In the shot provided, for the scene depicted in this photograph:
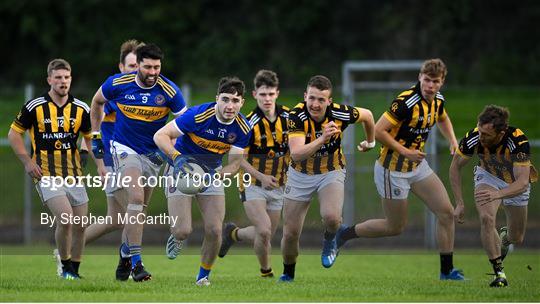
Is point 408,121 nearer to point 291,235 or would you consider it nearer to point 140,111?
point 291,235

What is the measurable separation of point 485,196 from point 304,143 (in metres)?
1.82

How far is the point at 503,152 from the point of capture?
11.7 meters

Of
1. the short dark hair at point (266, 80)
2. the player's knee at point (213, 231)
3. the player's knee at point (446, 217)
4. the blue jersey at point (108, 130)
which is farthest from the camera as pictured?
the blue jersey at point (108, 130)

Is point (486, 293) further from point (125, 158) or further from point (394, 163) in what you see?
point (125, 158)

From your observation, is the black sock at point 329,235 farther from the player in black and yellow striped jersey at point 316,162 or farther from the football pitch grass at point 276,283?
the football pitch grass at point 276,283

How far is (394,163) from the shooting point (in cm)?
1215

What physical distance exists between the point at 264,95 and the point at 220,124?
1070 millimetres

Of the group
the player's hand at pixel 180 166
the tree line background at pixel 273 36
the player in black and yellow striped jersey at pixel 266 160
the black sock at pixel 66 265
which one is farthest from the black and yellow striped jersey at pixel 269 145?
the tree line background at pixel 273 36

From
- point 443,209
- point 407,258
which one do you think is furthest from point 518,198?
point 407,258

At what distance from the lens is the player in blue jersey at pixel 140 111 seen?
1169 cm

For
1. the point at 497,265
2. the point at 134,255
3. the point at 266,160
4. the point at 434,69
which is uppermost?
the point at 434,69

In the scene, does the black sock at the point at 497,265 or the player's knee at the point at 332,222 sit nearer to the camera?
the black sock at the point at 497,265

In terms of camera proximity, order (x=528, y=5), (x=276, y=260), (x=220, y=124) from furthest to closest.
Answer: (x=528, y=5) → (x=276, y=260) → (x=220, y=124)

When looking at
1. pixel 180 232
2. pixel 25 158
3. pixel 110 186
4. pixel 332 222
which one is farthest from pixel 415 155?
pixel 25 158
